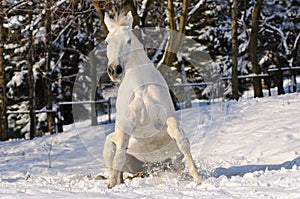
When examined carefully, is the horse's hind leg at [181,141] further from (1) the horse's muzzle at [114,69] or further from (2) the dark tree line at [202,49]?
(2) the dark tree line at [202,49]

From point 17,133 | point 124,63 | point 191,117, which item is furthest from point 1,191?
point 17,133

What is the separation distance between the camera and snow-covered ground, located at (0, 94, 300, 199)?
446 cm

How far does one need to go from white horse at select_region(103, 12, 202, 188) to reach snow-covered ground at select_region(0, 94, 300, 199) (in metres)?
0.43

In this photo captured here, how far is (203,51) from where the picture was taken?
74.9ft

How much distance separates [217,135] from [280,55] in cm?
1451

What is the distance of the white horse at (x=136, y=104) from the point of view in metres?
5.25

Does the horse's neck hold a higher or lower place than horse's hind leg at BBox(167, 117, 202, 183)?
higher

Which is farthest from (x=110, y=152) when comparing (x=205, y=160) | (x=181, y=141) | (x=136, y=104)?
(x=205, y=160)

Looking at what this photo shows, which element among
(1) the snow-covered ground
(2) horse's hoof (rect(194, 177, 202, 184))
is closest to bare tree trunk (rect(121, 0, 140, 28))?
(1) the snow-covered ground

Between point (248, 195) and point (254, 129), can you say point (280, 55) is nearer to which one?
point (254, 129)

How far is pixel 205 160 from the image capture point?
777 centimetres

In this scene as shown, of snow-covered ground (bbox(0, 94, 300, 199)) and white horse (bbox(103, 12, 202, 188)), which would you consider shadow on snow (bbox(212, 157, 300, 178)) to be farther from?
white horse (bbox(103, 12, 202, 188))

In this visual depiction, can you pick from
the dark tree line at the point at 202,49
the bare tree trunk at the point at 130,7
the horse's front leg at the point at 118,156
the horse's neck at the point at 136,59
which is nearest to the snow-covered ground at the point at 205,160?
the horse's front leg at the point at 118,156

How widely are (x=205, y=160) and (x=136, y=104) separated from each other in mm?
2868
